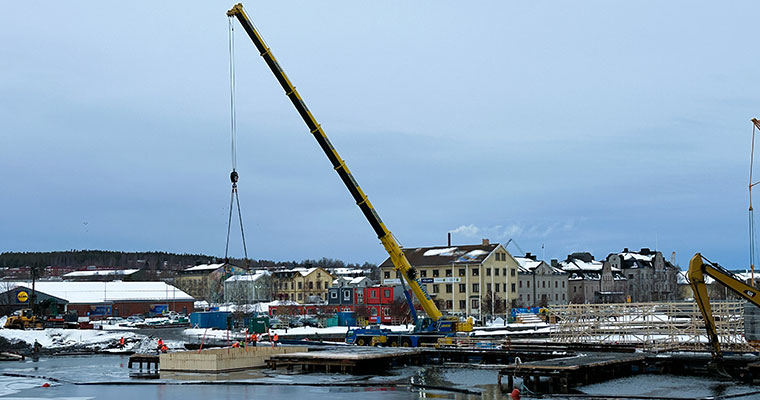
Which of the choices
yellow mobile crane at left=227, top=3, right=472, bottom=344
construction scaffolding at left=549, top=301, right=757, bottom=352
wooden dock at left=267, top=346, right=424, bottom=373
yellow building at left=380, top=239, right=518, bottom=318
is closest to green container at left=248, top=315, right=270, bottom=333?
yellow mobile crane at left=227, top=3, right=472, bottom=344

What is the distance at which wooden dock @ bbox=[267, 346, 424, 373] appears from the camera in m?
34.6

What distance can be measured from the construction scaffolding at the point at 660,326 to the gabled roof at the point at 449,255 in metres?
50.2

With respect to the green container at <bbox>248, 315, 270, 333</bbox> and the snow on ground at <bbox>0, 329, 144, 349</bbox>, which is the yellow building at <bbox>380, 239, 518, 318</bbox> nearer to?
the green container at <bbox>248, 315, 270, 333</bbox>

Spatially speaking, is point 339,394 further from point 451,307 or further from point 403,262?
point 451,307

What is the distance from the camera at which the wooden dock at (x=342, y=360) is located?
34625mm

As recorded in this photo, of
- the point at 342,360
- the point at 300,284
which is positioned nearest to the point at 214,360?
the point at 342,360

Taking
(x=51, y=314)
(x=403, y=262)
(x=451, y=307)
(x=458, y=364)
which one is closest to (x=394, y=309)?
(x=451, y=307)

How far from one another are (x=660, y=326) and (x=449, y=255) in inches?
2430

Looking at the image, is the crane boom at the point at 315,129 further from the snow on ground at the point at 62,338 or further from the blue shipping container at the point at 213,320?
the blue shipping container at the point at 213,320

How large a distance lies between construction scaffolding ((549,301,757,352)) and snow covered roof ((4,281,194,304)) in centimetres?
6957

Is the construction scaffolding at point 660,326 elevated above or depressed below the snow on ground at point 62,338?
above

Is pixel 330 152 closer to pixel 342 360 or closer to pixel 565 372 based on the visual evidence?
pixel 342 360

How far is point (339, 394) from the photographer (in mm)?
27422

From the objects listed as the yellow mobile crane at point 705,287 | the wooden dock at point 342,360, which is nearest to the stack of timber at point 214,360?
the wooden dock at point 342,360
